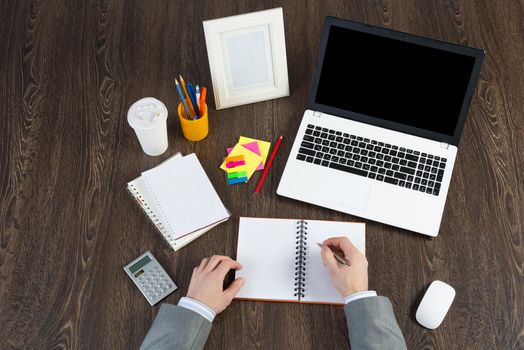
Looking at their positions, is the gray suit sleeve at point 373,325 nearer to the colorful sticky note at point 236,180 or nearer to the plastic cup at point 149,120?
the colorful sticky note at point 236,180

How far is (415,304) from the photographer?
3.43 feet

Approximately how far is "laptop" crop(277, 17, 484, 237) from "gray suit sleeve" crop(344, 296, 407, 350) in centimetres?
20

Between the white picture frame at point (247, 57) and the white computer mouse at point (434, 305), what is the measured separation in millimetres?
604

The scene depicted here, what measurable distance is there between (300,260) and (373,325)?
→ 0.20m

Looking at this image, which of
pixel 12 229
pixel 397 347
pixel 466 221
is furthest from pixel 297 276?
pixel 12 229

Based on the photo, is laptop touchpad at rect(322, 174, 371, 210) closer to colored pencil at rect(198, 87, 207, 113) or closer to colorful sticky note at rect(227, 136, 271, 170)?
colorful sticky note at rect(227, 136, 271, 170)

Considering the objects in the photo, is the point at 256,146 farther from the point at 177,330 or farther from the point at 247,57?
the point at 177,330

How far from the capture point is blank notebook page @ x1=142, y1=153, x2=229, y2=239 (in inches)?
43.1

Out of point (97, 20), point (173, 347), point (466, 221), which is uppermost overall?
Answer: point (97, 20)

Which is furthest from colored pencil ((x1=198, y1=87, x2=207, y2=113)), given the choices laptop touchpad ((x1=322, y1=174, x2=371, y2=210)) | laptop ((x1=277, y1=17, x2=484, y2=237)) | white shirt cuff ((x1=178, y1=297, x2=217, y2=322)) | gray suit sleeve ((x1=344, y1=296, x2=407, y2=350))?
gray suit sleeve ((x1=344, y1=296, x2=407, y2=350))

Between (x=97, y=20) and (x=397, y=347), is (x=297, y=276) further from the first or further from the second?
(x=97, y=20)

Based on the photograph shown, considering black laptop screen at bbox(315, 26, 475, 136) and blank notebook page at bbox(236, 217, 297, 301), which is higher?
black laptop screen at bbox(315, 26, 475, 136)

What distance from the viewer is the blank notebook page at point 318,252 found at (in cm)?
104

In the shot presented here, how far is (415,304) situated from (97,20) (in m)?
1.14
